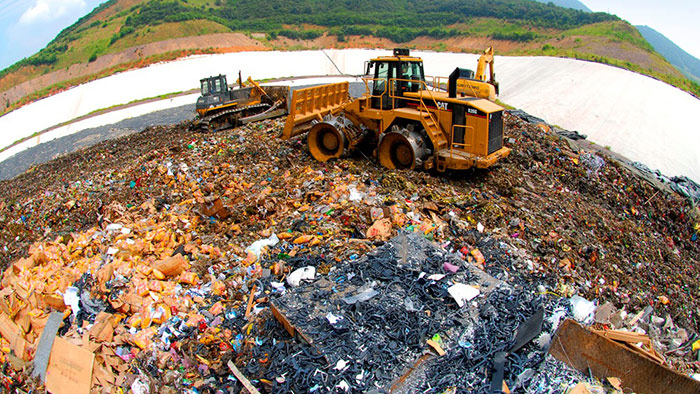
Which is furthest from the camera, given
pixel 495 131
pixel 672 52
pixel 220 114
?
pixel 672 52

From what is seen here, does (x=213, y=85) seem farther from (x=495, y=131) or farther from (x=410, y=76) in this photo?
(x=495, y=131)

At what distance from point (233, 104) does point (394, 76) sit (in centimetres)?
707

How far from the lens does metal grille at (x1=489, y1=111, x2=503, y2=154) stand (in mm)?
7988

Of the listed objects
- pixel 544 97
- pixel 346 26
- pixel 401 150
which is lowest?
pixel 544 97

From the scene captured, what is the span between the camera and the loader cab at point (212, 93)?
13609 mm

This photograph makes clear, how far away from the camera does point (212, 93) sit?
45.9 ft

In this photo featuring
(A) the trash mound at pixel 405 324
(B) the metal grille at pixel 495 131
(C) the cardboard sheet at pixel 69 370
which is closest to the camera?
(A) the trash mound at pixel 405 324

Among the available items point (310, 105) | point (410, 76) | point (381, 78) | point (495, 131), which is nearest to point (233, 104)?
point (310, 105)

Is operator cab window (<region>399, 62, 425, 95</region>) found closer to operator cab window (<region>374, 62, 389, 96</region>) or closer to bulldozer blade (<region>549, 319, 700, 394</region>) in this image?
operator cab window (<region>374, 62, 389, 96</region>)

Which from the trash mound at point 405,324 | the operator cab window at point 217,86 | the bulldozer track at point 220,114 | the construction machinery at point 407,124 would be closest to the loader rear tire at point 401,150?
the construction machinery at point 407,124

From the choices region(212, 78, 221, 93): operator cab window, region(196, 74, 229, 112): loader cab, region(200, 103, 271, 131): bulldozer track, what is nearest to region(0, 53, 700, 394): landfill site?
region(200, 103, 271, 131): bulldozer track

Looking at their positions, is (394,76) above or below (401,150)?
above

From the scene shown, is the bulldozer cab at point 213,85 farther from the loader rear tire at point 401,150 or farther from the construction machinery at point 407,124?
the loader rear tire at point 401,150

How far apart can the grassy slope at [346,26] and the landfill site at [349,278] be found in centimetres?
2420
